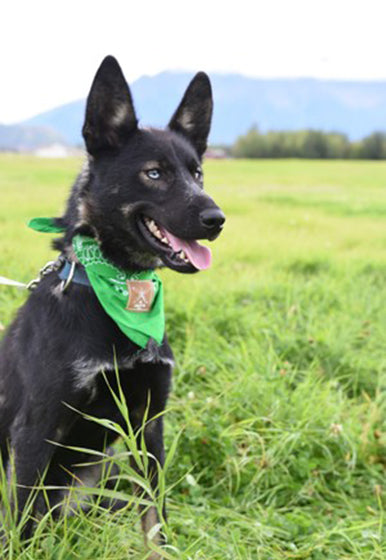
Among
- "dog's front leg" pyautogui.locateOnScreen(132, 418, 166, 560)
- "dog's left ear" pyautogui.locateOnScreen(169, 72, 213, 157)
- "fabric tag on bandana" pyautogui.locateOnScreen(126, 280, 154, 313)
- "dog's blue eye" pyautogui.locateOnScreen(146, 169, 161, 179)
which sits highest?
"dog's left ear" pyautogui.locateOnScreen(169, 72, 213, 157)

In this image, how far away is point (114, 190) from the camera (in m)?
2.44

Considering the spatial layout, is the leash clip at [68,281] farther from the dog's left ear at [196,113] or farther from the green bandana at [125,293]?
the dog's left ear at [196,113]

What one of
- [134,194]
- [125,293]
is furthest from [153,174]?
[125,293]

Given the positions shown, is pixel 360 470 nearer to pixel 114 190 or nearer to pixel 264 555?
pixel 264 555

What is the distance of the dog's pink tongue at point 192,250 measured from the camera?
236cm

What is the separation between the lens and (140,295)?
258cm

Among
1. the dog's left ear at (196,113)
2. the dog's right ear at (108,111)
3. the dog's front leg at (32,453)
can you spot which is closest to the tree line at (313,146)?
the dog's left ear at (196,113)

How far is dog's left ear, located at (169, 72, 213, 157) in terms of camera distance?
2766mm

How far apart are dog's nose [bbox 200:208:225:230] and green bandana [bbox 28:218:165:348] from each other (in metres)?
0.45

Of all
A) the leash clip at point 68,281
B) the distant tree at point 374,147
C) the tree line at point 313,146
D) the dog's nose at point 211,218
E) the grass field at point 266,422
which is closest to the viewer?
the dog's nose at point 211,218

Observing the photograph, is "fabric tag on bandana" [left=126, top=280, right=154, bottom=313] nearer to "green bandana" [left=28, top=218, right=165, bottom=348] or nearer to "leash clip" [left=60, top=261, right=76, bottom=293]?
"green bandana" [left=28, top=218, right=165, bottom=348]

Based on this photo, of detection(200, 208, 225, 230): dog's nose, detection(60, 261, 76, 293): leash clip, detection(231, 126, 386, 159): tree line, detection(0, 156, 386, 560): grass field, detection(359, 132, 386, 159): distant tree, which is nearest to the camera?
detection(200, 208, 225, 230): dog's nose

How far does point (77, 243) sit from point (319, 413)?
1753mm

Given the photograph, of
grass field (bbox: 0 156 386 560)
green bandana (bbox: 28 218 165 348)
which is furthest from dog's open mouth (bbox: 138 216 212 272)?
grass field (bbox: 0 156 386 560)
